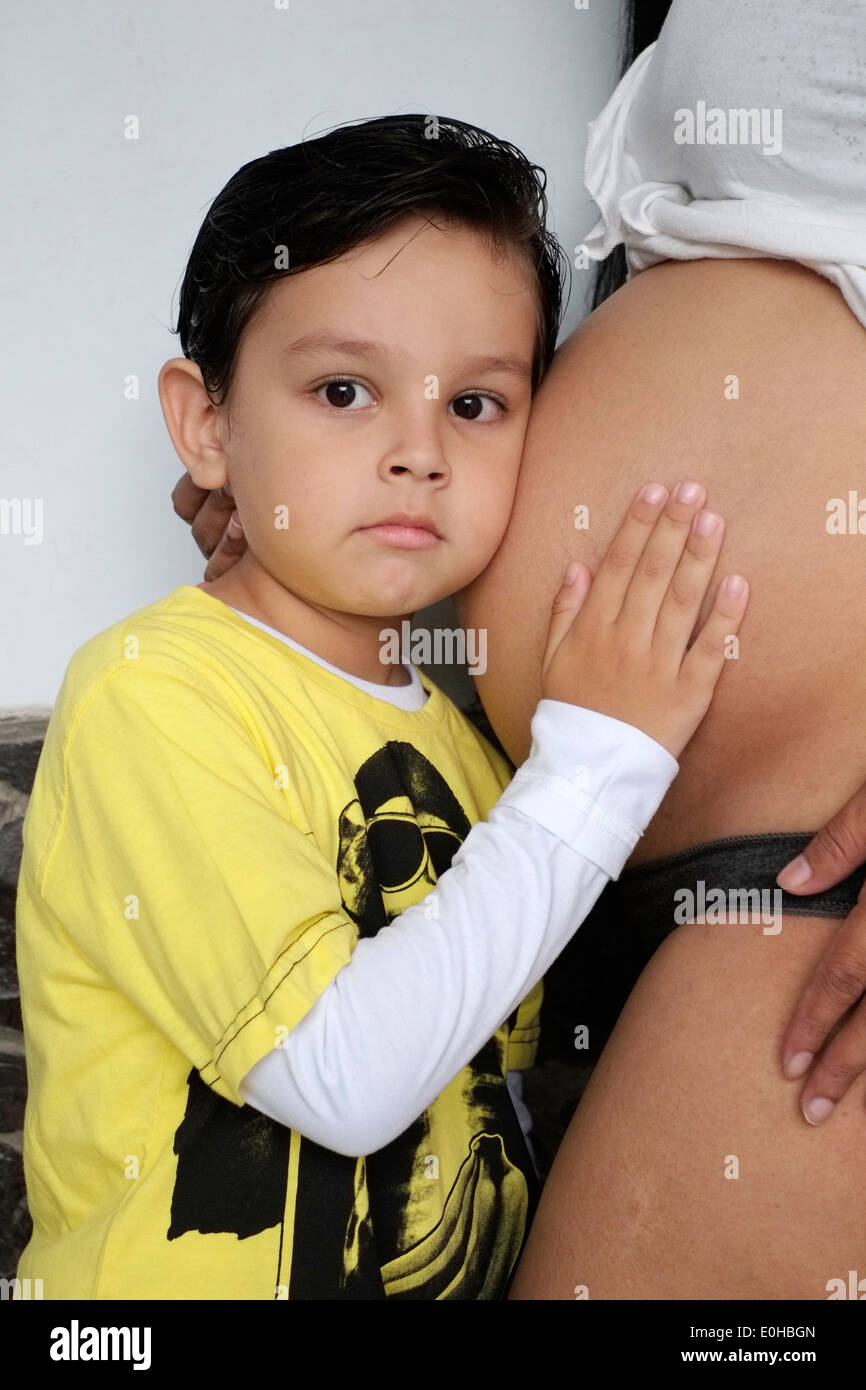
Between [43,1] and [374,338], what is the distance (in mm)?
892

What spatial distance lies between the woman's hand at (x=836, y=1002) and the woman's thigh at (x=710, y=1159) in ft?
0.05

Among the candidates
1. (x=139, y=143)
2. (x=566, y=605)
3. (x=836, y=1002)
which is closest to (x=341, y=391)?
(x=566, y=605)

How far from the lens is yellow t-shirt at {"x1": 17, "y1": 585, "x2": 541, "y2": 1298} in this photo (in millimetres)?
840

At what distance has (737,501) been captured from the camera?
3.16 ft

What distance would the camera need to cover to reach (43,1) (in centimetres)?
151

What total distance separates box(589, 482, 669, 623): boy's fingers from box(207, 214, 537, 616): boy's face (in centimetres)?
13

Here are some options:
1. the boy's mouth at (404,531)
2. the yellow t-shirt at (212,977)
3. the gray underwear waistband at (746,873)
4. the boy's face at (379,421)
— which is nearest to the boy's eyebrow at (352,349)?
the boy's face at (379,421)

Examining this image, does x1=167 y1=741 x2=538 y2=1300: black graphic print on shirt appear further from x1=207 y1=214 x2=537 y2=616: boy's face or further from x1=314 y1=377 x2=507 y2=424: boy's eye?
x1=314 y1=377 x2=507 y2=424: boy's eye

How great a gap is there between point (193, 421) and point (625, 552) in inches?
17.2

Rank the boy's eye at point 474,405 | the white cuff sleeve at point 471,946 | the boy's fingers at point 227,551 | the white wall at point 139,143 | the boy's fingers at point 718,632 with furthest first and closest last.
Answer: the white wall at point 139,143 < the boy's fingers at point 227,551 < the boy's eye at point 474,405 < the boy's fingers at point 718,632 < the white cuff sleeve at point 471,946

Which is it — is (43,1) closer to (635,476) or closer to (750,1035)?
(635,476)

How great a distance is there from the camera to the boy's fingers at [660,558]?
37.9 inches

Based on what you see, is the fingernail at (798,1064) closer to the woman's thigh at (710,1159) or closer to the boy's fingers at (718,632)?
the woman's thigh at (710,1159)

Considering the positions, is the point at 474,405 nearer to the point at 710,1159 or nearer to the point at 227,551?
the point at 227,551
